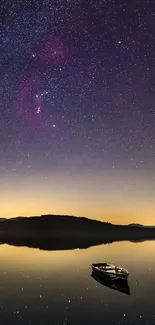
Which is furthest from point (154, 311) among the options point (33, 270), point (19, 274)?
point (33, 270)

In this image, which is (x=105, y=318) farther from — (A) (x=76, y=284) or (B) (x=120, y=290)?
(A) (x=76, y=284)

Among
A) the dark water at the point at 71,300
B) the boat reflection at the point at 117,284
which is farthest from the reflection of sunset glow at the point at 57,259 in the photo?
the boat reflection at the point at 117,284

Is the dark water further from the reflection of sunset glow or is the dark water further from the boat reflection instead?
the reflection of sunset glow

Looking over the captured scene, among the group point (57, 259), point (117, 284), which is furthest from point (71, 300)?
point (57, 259)

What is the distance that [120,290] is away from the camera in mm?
52375

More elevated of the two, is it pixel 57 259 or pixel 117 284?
pixel 57 259

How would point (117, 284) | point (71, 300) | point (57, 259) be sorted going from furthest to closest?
point (57, 259)
point (117, 284)
point (71, 300)

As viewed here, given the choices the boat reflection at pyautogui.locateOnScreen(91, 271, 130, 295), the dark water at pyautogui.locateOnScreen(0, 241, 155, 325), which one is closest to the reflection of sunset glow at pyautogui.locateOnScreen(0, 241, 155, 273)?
the dark water at pyautogui.locateOnScreen(0, 241, 155, 325)

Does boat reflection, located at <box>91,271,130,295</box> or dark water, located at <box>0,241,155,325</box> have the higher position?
boat reflection, located at <box>91,271,130,295</box>

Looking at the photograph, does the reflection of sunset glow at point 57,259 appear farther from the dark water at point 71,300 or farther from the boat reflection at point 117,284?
the boat reflection at point 117,284

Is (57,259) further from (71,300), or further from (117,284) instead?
(71,300)

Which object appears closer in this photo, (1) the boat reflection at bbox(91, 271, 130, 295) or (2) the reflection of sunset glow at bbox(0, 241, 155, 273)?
(1) the boat reflection at bbox(91, 271, 130, 295)

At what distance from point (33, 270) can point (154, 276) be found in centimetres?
2623

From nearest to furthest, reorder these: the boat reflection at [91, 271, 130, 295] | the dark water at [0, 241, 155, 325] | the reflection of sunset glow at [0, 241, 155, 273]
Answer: the dark water at [0, 241, 155, 325], the boat reflection at [91, 271, 130, 295], the reflection of sunset glow at [0, 241, 155, 273]
